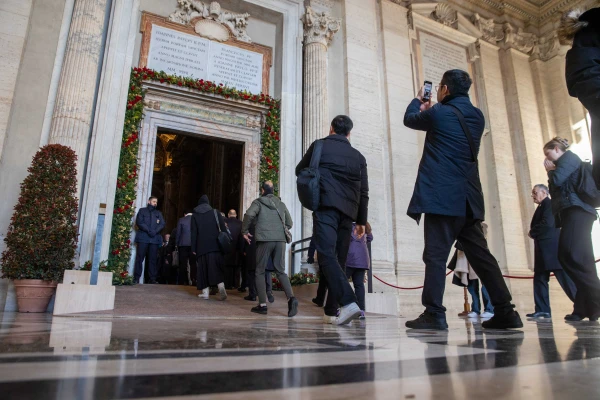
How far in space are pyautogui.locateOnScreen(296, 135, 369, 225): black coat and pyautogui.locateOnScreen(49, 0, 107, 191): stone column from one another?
16.4 feet

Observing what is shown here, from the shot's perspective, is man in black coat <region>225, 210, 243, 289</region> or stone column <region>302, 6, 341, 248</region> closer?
man in black coat <region>225, 210, 243, 289</region>

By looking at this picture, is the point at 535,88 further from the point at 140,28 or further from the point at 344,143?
the point at 344,143

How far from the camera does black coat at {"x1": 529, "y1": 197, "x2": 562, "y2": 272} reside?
4914mm

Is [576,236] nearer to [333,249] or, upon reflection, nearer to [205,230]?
[333,249]

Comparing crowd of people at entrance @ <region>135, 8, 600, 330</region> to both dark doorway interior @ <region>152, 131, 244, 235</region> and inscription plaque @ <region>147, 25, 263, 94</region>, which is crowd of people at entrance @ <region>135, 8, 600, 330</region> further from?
dark doorway interior @ <region>152, 131, 244, 235</region>

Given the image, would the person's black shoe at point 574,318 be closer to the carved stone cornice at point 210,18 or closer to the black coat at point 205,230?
the black coat at point 205,230

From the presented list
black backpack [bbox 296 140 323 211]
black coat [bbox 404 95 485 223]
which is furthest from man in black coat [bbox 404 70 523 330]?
black backpack [bbox 296 140 323 211]

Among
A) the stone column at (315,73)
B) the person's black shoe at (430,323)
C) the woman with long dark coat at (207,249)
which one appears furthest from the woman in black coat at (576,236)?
the stone column at (315,73)

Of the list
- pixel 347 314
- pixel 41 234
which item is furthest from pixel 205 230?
pixel 347 314

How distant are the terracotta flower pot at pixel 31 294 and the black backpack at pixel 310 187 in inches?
156

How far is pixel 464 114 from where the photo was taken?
9.57 feet

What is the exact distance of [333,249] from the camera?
3.10m

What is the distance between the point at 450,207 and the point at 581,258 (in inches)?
68.5

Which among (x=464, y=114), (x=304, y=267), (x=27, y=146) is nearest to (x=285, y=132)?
(x=304, y=267)
